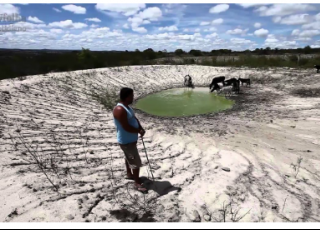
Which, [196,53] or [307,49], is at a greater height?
[307,49]

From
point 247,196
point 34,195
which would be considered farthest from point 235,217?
point 34,195

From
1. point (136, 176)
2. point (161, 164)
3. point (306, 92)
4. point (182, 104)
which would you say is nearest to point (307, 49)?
point (306, 92)

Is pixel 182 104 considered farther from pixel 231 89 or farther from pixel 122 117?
pixel 122 117

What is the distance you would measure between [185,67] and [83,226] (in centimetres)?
1997

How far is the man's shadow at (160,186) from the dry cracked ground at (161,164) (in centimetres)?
2

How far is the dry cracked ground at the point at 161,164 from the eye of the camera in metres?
2.77

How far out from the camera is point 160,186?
3439 millimetres

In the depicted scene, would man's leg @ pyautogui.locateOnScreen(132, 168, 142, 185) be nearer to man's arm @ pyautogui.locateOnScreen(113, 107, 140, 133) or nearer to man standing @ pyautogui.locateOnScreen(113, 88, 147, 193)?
man standing @ pyautogui.locateOnScreen(113, 88, 147, 193)

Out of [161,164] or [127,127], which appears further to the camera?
[161,164]

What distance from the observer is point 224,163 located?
443cm

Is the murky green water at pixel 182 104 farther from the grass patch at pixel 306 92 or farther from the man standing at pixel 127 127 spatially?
the man standing at pixel 127 127

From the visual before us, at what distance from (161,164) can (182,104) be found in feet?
23.1

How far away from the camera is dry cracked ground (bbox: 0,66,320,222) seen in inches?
109

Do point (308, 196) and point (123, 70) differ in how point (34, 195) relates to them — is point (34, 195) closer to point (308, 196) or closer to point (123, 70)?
point (308, 196)
